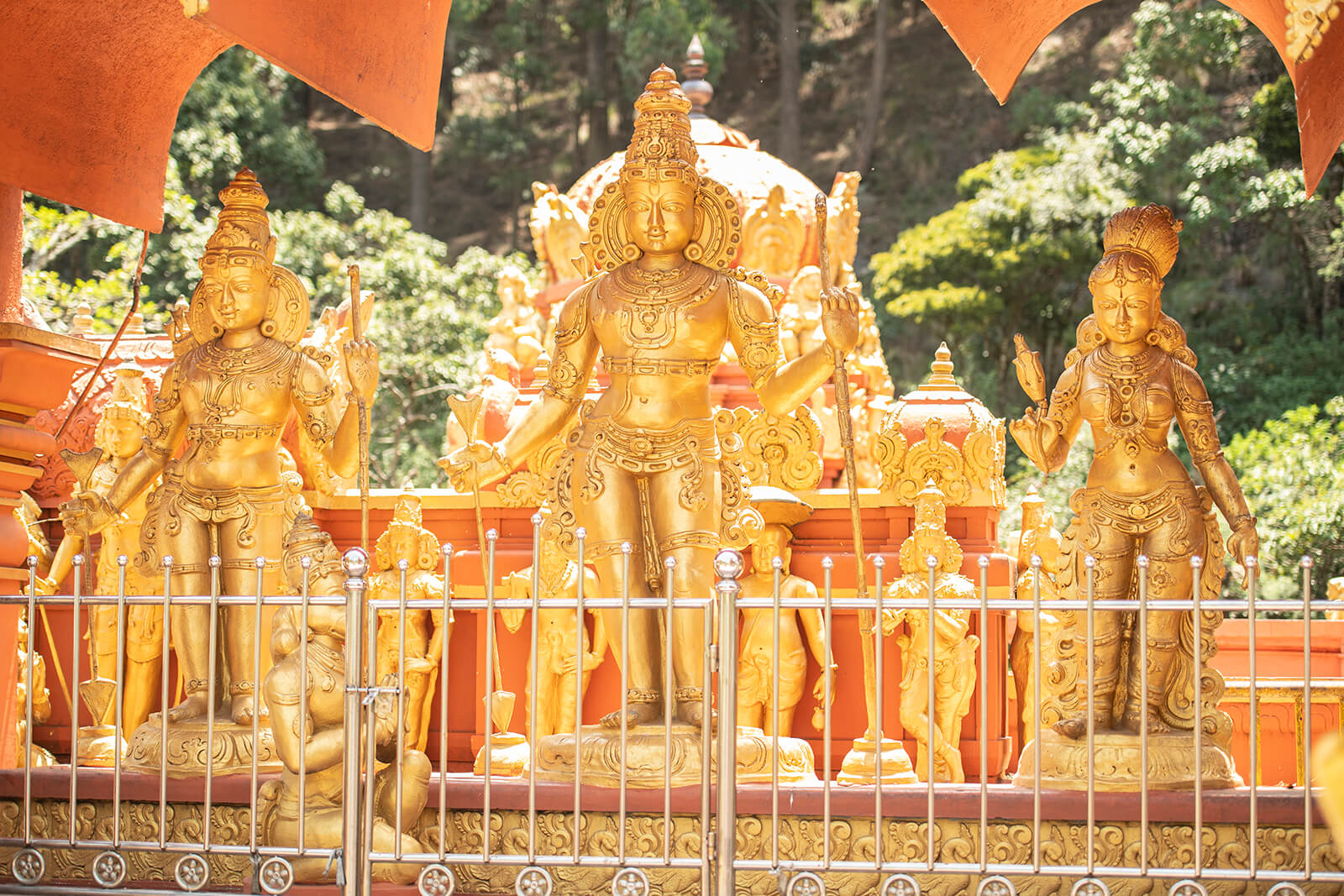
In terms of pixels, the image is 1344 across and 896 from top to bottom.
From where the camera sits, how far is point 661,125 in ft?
18.9

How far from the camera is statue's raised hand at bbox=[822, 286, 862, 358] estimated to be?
544 centimetres

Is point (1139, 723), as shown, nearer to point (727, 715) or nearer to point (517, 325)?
point (727, 715)

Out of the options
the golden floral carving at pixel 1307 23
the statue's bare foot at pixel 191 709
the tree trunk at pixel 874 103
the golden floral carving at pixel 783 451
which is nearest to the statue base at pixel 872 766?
the golden floral carving at pixel 783 451

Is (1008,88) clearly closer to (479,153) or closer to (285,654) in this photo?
(285,654)

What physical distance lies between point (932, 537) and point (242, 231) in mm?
3532

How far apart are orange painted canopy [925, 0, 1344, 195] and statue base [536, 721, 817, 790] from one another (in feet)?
9.23

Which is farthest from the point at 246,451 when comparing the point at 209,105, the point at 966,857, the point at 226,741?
the point at 209,105

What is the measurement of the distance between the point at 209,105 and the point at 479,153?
635 cm

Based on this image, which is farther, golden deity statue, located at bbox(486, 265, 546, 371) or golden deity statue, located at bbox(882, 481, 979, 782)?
golden deity statue, located at bbox(486, 265, 546, 371)

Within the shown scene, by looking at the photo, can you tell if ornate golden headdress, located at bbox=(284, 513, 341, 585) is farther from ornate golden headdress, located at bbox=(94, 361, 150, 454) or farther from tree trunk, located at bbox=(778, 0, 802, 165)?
tree trunk, located at bbox=(778, 0, 802, 165)

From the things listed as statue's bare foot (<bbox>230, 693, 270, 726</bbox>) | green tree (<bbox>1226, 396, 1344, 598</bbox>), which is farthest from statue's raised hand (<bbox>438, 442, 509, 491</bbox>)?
green tree (<bbox>1226, 396, 1344, 598</bbox>)

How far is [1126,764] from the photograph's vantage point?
5.34 m

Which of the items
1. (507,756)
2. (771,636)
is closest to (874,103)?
(771,636)

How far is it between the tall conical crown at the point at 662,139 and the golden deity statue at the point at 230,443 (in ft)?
4.26
